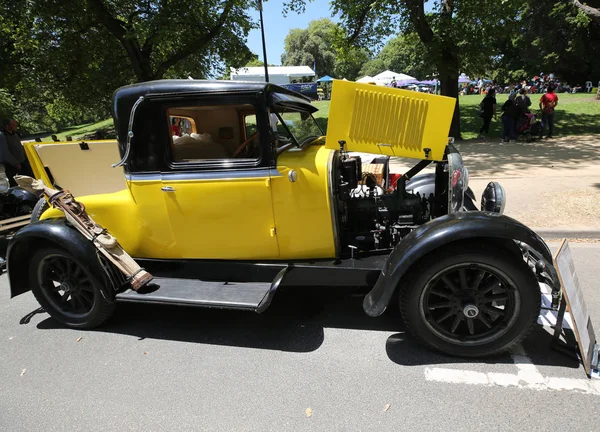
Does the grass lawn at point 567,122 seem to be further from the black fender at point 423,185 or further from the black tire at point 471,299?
the black tire at point 471,299

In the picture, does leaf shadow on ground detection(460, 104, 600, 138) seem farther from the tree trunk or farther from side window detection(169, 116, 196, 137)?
side window detection(169, 116, 196, 137)

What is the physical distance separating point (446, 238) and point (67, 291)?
3.22 m

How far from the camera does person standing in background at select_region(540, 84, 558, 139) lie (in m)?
11.0

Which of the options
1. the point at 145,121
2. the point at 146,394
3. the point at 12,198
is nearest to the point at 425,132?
the point at 145,121

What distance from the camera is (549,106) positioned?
1124 centimetres

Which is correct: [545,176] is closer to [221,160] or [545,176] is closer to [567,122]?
[221,160]

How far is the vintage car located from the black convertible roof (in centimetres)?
1

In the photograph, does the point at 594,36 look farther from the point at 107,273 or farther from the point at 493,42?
the point at 107,273

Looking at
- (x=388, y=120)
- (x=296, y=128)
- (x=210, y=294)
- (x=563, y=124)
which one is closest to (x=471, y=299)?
(x=388, y=120)

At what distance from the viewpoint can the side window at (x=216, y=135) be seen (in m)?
2.99

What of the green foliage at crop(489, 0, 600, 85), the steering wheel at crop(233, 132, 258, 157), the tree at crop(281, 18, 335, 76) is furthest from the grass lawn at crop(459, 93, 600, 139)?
the tree at crop(281, 18, 335, 76)

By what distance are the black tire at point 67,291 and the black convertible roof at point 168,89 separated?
123 cm

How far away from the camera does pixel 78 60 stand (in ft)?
43.1

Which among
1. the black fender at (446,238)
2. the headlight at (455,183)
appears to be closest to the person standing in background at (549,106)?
the headlight at (455,183)
